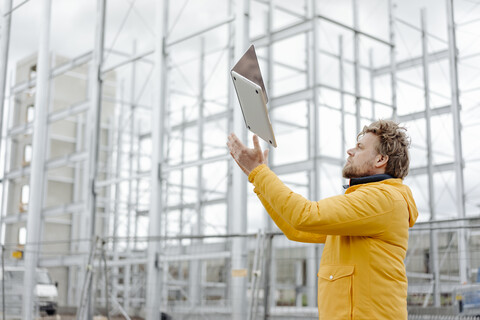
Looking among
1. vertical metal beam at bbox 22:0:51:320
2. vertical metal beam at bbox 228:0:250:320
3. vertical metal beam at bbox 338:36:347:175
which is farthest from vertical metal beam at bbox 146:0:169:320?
vertical metal beam at bbox 338:36:347:175

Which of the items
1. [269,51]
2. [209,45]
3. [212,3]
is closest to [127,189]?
[209,45]

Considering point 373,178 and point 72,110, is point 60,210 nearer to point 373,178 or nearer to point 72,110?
point 72,110

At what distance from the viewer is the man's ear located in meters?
2.01

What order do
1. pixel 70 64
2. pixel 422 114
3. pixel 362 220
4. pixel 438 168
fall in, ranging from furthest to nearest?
pixel 70 64, pixel 438 168, pixel 422 114, pixel 362 220

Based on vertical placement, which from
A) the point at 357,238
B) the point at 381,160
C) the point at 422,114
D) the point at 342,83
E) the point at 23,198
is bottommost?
the point at 357,238

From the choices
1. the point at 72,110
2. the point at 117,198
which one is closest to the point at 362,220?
the point at 72,110

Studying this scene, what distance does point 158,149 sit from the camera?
31.7 feet

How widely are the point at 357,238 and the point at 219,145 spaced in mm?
16666

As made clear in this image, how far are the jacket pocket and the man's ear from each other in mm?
336

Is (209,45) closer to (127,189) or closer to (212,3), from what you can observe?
(212,3)

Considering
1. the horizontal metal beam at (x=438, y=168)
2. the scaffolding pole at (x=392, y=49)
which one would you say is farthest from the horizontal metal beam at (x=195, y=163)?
the horizontal metal beam at (x=438, y=168)

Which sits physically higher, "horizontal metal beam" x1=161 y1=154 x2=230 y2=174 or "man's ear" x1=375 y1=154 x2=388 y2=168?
"horizontal metal beam" x1=161 y1=154 x2=230 y2=174

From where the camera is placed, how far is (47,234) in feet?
71.5

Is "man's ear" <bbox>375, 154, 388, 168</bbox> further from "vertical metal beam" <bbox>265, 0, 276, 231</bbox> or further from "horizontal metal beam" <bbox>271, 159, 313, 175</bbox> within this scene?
"vertical metal beam" <bbox>265, 0, 276, 231</bbox>
